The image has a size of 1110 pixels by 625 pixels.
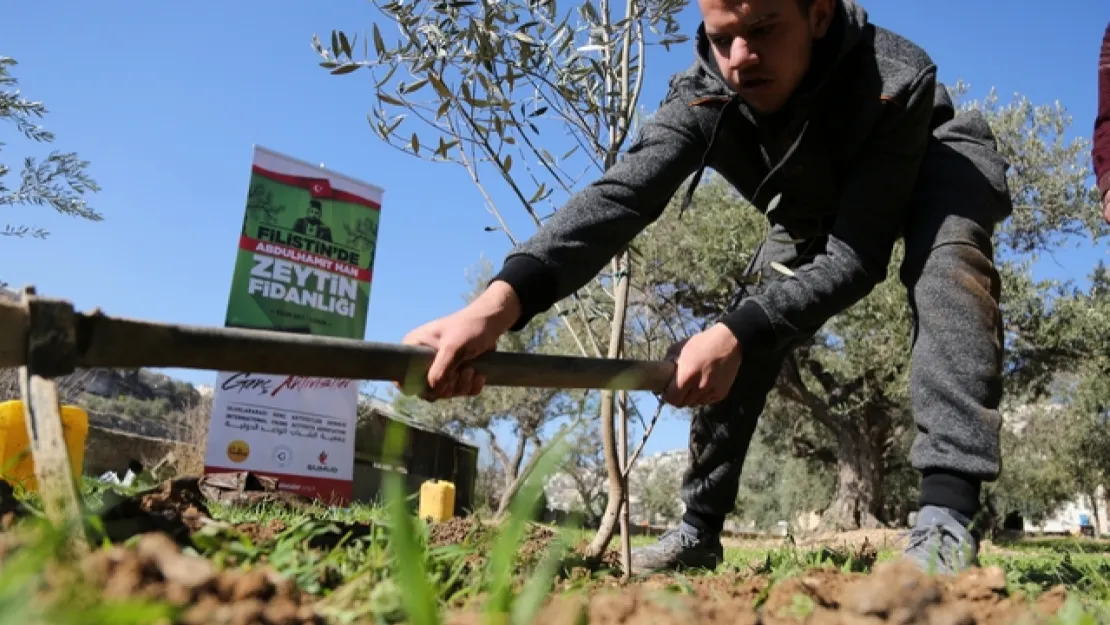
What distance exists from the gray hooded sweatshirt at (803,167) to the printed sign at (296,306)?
293 inches

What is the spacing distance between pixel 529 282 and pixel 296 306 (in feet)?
26.7

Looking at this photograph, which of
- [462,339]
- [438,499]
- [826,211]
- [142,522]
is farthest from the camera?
[438,499]

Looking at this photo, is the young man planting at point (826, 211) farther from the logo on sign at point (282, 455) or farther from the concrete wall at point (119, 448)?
the concrete wall at point (119, 448)

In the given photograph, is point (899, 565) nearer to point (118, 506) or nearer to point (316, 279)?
point (118, 506)

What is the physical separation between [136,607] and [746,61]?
2.09m

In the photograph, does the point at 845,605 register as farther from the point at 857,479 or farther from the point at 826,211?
the point at 857,479

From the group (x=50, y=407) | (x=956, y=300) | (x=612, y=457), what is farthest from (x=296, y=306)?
(x=50, y=407)

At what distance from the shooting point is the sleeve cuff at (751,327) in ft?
7.34

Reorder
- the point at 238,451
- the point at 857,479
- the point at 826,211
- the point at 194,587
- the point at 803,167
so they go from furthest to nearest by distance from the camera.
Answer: the point at 857,479 → the point at 238,451 → the point at 826,211 → the point at 803,167 → the point at 194,587

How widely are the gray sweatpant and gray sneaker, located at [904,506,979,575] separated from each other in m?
0.12

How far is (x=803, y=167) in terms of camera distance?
2596 millimetres

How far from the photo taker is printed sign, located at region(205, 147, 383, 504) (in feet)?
30.9

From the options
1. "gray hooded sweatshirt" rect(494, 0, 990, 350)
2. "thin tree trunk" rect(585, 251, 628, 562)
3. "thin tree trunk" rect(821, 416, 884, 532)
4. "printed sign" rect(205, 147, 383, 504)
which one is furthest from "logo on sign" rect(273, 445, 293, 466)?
"thin tree trunk" rect(821, 416, 884, 532)

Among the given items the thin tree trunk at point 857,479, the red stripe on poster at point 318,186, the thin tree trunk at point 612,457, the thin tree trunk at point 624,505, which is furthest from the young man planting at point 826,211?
the thin tree trunk at point 857,479
